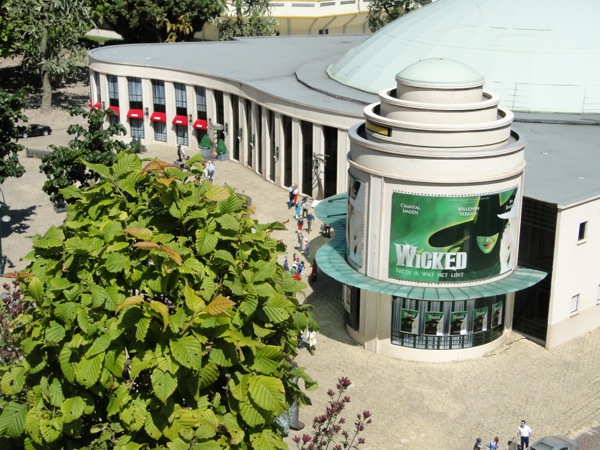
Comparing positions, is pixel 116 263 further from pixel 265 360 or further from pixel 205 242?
pixel 265 360

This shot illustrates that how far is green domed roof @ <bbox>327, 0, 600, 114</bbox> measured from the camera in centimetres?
6297

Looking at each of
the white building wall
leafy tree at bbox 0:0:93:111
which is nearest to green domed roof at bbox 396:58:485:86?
the white building wall

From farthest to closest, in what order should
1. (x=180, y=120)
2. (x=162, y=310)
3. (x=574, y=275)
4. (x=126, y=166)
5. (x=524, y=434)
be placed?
(x=180, y=120)
(x=574, y=275)
(x=524, y=434)
(x=126, y=166)
(x=162, y=310)

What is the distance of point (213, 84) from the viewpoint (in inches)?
2940

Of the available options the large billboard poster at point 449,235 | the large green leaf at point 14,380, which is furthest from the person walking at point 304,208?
the large green leaf at point 14,380

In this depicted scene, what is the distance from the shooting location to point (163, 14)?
4055 inches

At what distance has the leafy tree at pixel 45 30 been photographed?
84.1 m

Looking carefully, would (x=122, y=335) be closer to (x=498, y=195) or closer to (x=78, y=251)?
(x=78, y=251)

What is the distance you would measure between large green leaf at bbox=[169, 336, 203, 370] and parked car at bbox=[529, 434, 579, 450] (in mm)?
17408

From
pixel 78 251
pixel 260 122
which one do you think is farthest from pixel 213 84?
pixel 78 251

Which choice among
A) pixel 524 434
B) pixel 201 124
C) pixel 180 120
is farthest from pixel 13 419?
pixel 180 120

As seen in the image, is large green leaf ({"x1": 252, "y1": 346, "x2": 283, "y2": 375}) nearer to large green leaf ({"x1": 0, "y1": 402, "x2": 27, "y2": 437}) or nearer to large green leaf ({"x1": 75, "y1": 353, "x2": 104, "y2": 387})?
large green leaf ({"x1": 75, "y1": 353, "x2": 104, "y2": 387})

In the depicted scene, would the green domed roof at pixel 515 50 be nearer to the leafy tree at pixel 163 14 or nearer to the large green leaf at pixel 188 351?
the leafy tree at pixel 163 14

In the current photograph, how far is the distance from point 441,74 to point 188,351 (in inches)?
920
